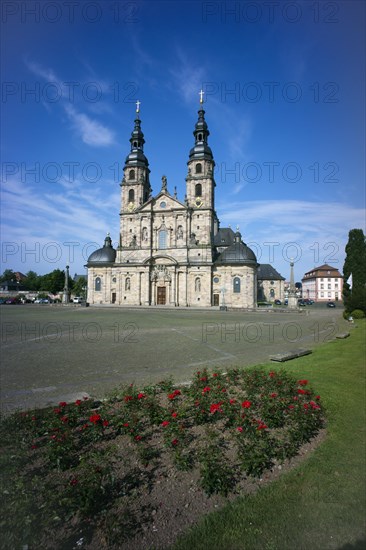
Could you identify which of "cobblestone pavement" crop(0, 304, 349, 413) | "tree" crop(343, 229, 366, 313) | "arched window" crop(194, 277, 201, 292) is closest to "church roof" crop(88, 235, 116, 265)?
"arched window" crop(194, 277, 201, 292)

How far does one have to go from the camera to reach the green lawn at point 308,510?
3037 millimetres

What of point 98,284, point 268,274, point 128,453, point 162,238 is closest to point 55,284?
point 98,284

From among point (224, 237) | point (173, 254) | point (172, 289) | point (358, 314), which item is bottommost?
point (358, 314)

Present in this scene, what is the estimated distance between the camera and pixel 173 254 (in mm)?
55344

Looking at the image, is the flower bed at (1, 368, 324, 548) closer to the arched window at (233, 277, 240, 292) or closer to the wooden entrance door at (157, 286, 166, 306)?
the arched window at (233, 277, 240, 292)

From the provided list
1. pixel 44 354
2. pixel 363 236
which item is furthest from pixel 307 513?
pixel 363 236

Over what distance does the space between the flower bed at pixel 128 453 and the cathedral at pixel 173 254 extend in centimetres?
4615

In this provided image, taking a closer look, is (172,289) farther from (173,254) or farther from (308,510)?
(308,510)

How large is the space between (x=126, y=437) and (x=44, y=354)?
7478 mm

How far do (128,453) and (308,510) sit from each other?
7.82ft

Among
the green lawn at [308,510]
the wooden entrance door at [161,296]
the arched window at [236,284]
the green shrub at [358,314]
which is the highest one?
the arched window at [236,284]

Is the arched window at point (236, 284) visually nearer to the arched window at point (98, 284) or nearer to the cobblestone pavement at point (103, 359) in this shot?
the arched window at point (98, 284)

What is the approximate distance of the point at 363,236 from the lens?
117 ft

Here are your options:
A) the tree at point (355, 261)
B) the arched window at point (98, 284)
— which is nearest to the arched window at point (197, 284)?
the arched window at point (98, 284)
